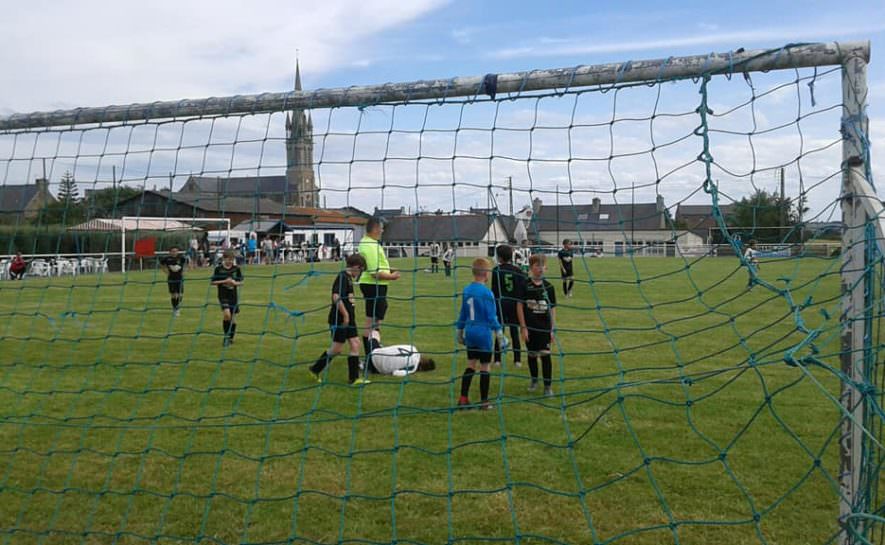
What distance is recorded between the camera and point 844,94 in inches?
128

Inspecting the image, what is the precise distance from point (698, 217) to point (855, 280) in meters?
1.60

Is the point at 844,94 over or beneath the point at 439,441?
over

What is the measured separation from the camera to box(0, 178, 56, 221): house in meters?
5.64

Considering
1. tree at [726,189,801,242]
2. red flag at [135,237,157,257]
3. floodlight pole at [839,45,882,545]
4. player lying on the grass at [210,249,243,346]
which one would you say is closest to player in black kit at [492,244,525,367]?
tree at [726,189,801,242]

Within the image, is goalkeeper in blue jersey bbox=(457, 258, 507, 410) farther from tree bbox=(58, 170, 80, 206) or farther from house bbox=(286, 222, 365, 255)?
tree bbox=(58, 170, 80, 206)

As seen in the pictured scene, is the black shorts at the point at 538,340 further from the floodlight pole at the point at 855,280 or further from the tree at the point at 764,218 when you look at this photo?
the floodlight pole at the point at 855,280

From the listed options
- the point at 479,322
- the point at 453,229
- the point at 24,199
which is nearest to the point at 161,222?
the point at 24,199

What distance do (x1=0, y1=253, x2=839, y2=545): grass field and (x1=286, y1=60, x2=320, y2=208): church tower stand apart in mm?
599

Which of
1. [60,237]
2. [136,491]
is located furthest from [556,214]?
[60,237]

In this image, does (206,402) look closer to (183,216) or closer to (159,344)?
(183,216)

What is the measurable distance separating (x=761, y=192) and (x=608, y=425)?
3263mm

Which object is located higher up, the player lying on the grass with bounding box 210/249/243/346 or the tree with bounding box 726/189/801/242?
the tree with bounding box 726/189/801/242

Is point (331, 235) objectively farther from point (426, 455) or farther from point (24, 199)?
point (426, 455)

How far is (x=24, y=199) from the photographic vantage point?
652 centimetres
